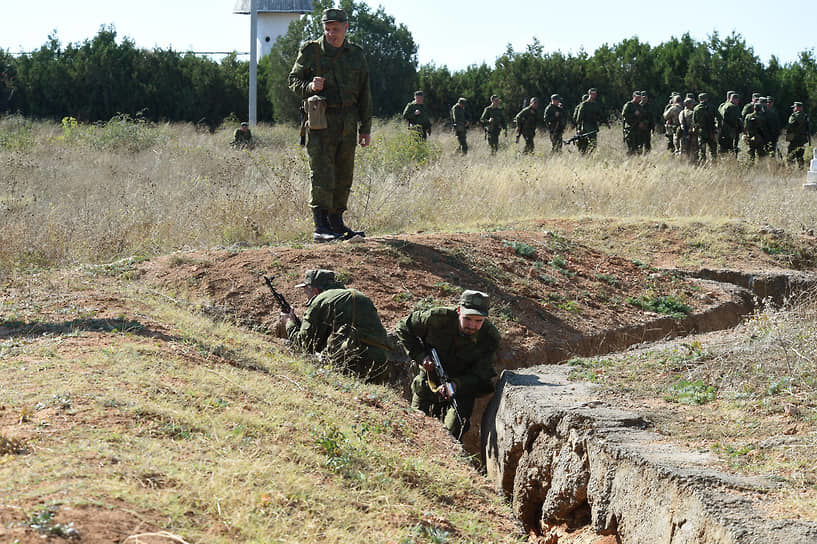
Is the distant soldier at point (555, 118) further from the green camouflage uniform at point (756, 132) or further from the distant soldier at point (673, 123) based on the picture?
the green camouflage uniform at point (756, 132)

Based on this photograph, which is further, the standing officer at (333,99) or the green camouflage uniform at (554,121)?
the green camouflage uniform at (554,121)

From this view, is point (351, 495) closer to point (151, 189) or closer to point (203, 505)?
point (203, 505)

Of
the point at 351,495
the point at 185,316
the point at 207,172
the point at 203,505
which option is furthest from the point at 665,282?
the point at 207,172

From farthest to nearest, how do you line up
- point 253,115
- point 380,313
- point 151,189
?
1. point 253,115
2. point 151,189
3. point 380,313

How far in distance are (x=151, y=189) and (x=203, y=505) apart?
9101mm

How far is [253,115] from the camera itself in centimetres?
2142

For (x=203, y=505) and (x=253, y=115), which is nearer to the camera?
(x=203, y=505)

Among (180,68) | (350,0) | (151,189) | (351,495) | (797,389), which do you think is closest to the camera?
(351,495)

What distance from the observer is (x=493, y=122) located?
19625mm

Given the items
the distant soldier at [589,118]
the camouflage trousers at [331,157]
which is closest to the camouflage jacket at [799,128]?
the distant soldier at [589,118]

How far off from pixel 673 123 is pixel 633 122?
1381mm

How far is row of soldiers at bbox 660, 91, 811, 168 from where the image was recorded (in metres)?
17.1

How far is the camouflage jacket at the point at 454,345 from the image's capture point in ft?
21.9

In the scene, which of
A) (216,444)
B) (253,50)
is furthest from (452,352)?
(253,50)
